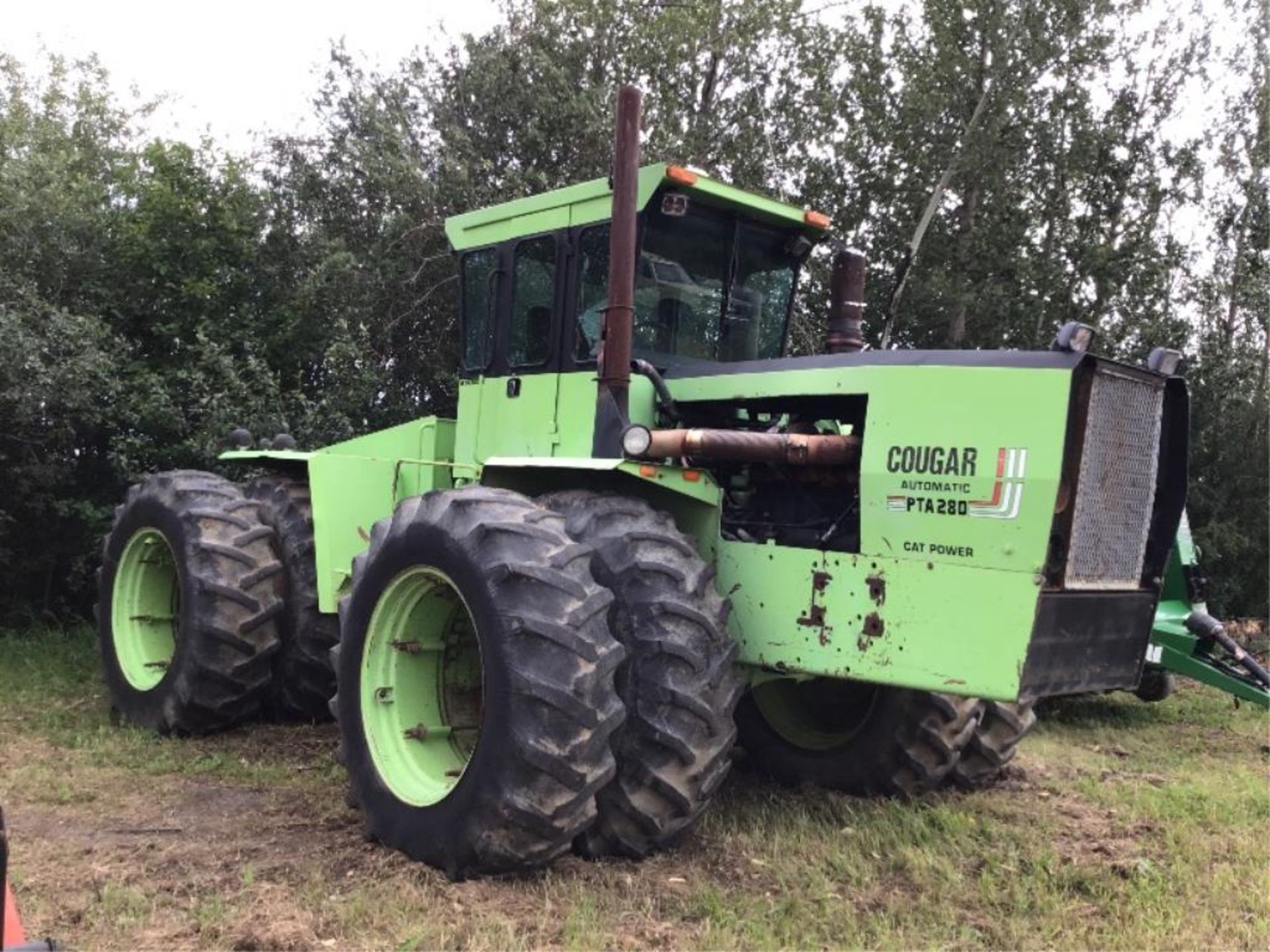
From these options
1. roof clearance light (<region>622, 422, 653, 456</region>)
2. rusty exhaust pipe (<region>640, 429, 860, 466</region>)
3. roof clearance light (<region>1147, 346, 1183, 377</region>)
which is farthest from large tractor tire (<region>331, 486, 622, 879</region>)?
roof clearance light (<region>1147, 346, 1183, 377</region>)

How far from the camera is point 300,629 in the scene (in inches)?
247

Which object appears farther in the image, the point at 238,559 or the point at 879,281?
the point at 879,281

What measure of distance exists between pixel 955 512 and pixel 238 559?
4.11m

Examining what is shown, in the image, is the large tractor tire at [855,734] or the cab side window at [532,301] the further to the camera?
the cab side window at [532,301]

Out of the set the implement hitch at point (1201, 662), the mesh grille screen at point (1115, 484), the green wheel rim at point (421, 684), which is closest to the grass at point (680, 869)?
the green wheel rim at point (421, 684)

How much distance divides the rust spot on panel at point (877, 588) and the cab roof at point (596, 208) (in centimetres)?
198

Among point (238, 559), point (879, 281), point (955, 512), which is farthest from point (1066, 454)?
point (879, 281)

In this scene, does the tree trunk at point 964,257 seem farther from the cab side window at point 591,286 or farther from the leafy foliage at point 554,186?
the cab side window at point 591,286

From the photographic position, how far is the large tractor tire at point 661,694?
3.91 m

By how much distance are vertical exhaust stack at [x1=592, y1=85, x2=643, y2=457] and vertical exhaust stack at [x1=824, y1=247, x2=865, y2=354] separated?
45.3 inches

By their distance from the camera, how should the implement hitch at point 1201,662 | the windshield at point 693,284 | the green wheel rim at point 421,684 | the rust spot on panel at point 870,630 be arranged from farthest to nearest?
the implement hitch at point 1201,662 < the windshield at point 693,284 < the green wheel rim at point 421,684 < the rust spot on panel at point 870,630

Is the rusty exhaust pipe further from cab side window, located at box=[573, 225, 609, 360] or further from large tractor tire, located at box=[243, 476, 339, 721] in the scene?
large tractor tire, located at box=[243, 476, 339, 721]

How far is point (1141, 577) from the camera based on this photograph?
4125mm

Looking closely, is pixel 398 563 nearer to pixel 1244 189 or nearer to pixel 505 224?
pixel 505 224
